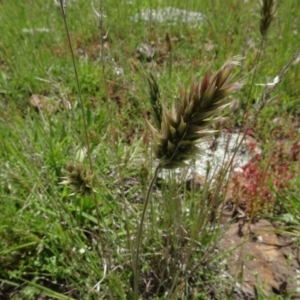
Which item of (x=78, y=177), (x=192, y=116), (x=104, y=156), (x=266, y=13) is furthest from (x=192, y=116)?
(x=104, y=156)

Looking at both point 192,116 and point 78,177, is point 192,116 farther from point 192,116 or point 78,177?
point 78,177

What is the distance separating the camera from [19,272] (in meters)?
1.56

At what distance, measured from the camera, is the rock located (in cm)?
161

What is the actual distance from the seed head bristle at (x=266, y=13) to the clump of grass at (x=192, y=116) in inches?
20.6

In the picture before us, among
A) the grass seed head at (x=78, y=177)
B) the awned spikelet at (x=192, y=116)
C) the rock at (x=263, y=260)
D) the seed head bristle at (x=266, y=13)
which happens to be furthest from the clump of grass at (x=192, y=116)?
the rock at (x=263, y=260)

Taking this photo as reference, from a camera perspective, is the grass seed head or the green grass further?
the green grass

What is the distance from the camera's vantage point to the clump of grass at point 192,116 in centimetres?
64

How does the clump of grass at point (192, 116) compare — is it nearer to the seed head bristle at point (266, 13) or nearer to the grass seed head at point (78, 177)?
the grass seed head at point (78, 177)

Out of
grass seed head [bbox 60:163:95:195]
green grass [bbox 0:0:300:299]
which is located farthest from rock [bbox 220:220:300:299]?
grass seed head [bbox 60:163:95:195]

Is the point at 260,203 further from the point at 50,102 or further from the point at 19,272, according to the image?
the point at 50,102

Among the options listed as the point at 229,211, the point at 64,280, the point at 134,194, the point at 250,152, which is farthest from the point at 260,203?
the point at 64,280

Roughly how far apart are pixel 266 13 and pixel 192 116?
2.14 ft

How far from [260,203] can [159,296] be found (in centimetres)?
76

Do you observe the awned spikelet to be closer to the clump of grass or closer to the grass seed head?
the clump of grass
